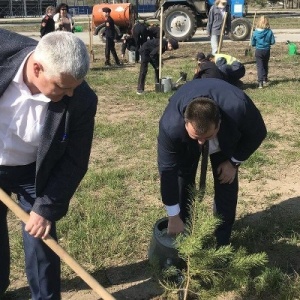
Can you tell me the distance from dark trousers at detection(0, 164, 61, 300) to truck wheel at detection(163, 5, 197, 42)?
12.1 metres

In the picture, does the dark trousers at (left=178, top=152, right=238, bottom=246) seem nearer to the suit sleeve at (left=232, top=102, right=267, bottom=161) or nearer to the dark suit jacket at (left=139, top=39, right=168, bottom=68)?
the suit sleeve at (left=232, top=102, right=267, bottom=161)

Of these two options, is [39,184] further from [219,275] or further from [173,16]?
[173,16]

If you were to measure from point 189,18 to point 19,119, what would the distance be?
1268 cm

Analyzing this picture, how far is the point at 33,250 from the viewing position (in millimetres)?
2387

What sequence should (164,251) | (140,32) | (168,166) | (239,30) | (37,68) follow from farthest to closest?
(239,30)
(140,32)
(164,251)
(168,166)
(37,68)

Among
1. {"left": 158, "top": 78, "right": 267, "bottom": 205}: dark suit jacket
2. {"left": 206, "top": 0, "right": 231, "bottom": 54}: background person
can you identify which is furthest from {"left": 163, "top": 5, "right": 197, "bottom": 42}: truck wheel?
{"left": 158, "top": 78, "right": 267, "bottom": 205}: dark suit jacket

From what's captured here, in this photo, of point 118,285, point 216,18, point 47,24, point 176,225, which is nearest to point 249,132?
point 176,225

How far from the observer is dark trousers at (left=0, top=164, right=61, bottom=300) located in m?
2.35

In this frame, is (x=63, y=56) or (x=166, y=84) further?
(x=166, y=84)

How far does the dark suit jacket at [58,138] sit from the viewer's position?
205cm

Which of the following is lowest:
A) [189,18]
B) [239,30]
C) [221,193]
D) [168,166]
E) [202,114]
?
[221,193]

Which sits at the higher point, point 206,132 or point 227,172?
point 206,132

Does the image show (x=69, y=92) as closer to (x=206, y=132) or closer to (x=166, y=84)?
(x=206, y=132)

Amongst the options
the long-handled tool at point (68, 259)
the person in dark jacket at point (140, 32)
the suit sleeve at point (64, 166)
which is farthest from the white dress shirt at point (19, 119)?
the person in dark jacket at point (140, 32)
